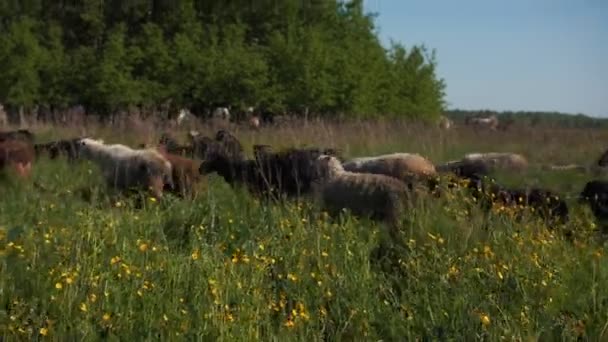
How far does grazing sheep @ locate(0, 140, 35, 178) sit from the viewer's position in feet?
41.4

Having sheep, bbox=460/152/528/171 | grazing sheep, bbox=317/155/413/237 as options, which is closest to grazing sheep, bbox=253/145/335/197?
grazing sheep, bbox=317/155/413/237

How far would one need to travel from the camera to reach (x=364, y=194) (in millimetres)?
9656

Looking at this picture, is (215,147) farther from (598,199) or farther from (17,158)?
(598,199)

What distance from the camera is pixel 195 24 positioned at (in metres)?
36.7

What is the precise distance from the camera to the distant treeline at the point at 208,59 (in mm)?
32219

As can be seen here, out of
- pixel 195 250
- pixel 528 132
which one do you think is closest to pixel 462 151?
pixel 528 132

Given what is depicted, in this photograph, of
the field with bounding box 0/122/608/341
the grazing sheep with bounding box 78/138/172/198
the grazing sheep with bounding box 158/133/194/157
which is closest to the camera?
the field with bounding box 0/122/608/341

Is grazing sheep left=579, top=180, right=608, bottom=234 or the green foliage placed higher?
the green foliage

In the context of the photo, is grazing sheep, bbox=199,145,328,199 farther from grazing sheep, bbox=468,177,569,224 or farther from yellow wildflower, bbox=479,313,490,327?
yellow wildflower, bbox=479,313,490,327

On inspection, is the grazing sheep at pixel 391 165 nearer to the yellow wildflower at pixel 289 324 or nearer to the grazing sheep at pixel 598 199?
the grazing sheep at pixel 598 199

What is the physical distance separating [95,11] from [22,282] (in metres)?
33.8

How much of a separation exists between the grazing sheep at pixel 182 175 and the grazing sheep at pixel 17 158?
2.14 meters

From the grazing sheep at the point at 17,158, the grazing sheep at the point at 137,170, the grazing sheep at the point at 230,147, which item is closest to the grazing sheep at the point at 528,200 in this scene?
the grazing sheep at the point at 230,147

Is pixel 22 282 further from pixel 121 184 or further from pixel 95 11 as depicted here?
pixel 95 11
